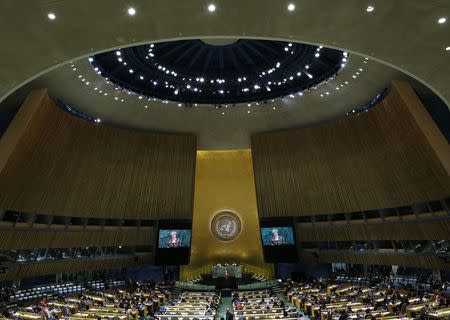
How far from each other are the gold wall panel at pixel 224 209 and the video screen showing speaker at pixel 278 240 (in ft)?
15.8

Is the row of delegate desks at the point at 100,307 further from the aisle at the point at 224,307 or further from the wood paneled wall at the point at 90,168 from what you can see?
the wood paneled wall at the point at 90,168

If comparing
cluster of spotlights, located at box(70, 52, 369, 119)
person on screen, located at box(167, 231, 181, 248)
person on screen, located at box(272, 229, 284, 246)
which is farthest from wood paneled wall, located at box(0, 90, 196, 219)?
person on screen, located at box(272, 229, 284, 246)

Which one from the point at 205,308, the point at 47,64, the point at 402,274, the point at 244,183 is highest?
the point at 244,183

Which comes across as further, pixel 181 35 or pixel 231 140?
pixel 231 140

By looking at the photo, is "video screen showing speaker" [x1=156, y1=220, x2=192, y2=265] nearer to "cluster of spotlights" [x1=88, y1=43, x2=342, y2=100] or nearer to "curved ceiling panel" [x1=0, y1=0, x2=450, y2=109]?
"cluster of spotlights" [x1=88, y1=43, x2=342, y2=100]

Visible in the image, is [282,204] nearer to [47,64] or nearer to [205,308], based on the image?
[205,308]

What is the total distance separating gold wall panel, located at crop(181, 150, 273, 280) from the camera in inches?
1256

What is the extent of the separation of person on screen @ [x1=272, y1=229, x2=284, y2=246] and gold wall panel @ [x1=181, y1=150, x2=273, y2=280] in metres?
5.15

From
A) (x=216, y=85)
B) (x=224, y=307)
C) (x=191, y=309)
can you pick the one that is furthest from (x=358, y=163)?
(x=191, y=309)

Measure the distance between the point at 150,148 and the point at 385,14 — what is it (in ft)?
67.8

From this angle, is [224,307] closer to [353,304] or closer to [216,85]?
[353,304]

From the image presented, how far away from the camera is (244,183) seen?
33.4 meters

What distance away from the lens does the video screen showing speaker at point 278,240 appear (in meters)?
26.9

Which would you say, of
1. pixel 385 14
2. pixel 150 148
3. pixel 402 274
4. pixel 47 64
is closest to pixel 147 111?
pixel 150 148
